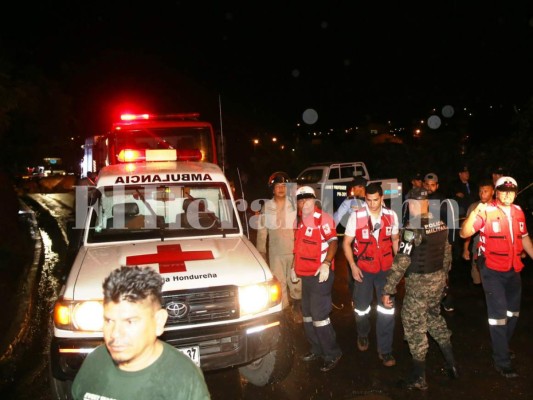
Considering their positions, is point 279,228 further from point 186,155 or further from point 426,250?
point 186,155

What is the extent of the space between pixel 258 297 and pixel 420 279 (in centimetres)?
150

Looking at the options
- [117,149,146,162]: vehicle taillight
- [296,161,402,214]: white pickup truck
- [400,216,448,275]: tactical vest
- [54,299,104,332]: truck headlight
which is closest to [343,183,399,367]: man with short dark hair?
[400,216,448,275]: tactical vest

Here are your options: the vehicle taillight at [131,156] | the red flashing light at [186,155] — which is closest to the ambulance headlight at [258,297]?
the vehicle taillight at [131,156]

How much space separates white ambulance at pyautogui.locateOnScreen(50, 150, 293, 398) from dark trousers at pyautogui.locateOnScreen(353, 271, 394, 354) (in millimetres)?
1104

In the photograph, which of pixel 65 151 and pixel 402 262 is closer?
pixel 402 262

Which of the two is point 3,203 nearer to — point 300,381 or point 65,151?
point 300,381

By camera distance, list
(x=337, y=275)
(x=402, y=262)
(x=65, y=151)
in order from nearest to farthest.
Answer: (x=402, y=262)
(x=337, y=275)
(x=65, y=151)

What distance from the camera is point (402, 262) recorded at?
15.1ft

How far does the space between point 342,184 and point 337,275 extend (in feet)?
23.8

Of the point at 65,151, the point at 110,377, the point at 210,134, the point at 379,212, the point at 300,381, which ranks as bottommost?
the point at 300,381

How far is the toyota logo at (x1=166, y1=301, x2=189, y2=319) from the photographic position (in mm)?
4039

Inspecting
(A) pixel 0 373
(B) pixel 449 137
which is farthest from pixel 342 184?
(A) pixel 0 373

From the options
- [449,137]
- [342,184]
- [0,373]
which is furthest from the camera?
[449,137]

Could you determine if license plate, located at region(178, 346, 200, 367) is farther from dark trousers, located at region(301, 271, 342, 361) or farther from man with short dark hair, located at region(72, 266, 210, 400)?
man with short dark hair, located at region(72, 266, 210, 400)
